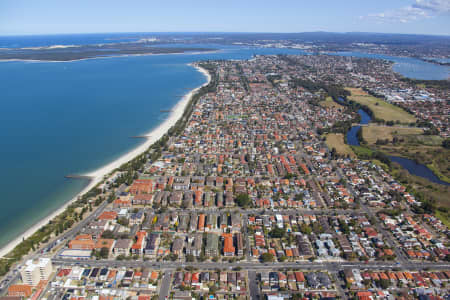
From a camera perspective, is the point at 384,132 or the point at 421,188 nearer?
the point at 421,188

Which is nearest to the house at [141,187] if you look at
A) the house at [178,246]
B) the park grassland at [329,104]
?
the house at [178,246]

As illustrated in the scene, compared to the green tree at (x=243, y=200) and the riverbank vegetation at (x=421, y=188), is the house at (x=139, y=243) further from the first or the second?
the riverbank vegetation at (x=421, y=188)

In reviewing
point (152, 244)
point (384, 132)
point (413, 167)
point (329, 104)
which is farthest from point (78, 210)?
point (329, 104)

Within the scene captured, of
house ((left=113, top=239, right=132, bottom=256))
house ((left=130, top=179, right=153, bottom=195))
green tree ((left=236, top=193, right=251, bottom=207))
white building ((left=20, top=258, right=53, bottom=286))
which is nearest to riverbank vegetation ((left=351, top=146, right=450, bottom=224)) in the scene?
green tree ((left=236, top=193, right=251, bottom=207))

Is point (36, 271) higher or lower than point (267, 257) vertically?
higher

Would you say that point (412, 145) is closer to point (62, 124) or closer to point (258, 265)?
point (258, 265)

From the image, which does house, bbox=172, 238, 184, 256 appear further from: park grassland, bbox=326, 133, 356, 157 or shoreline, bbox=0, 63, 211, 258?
park grassland, bbox=326, 133, 356, 157

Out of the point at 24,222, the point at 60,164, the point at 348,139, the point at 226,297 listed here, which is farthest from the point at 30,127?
the point at 348,139
